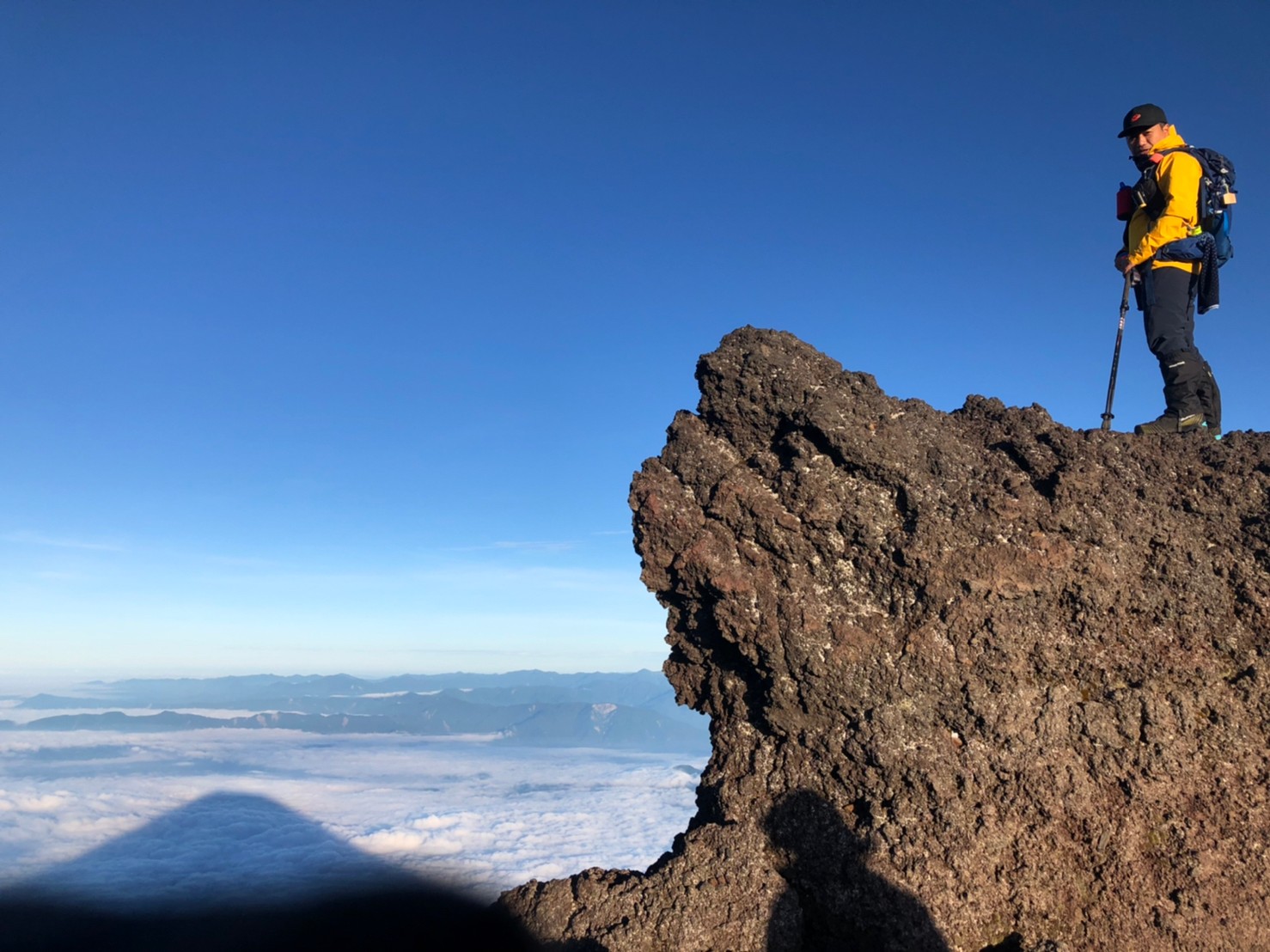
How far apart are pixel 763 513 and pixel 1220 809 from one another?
3545mm

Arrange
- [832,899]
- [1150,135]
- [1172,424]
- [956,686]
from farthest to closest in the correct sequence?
[1150,135]
[1172,424]
[956,686]
[832,899]

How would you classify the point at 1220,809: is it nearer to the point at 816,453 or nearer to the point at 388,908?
the point at 816,453

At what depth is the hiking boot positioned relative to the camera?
6.84 m

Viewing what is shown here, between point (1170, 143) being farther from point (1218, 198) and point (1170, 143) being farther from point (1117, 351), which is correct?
point (1117, 351)

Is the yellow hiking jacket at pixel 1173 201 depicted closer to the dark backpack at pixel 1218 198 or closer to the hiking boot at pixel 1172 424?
the dark backpack at pixel 1218 198

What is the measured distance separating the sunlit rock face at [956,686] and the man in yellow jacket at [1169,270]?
0.59 m

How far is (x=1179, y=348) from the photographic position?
7094 millimetres

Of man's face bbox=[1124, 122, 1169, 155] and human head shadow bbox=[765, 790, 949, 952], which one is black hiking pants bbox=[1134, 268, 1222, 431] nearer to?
man's face bbox=[1124, 122, 1169, 155]

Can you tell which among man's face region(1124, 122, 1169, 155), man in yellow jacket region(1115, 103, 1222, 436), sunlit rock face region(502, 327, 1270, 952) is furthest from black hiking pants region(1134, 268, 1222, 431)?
man's face region(1124, 122, 1169, 155)

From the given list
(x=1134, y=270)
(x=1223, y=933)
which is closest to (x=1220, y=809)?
(x=1223, y=933)

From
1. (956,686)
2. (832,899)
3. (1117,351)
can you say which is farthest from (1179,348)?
(832,899)

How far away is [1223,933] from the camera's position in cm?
496

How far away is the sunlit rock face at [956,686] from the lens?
5.22m

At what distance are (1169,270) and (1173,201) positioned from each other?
0.60 metres
